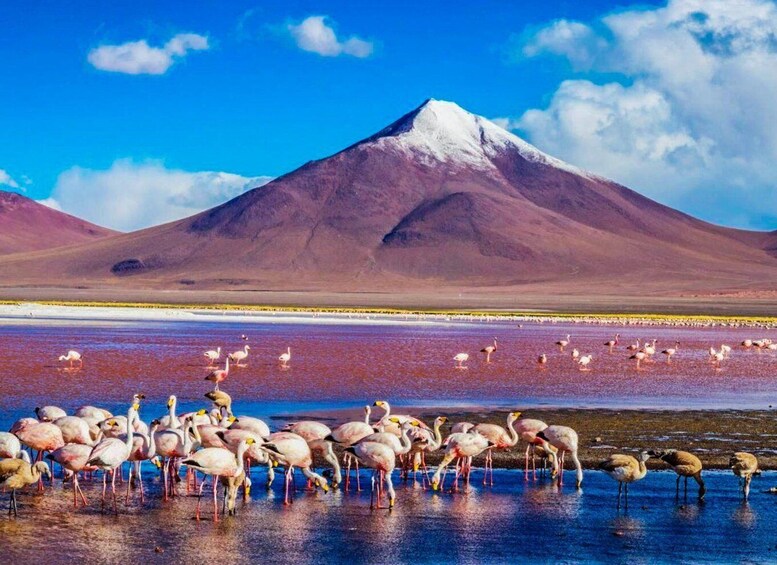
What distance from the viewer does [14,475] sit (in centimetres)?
1173

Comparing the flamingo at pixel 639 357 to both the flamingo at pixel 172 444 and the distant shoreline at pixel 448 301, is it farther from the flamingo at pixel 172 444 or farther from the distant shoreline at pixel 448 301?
the distant shoreline at pixel 448 301

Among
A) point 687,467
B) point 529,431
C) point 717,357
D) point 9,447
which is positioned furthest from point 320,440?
point 717,357

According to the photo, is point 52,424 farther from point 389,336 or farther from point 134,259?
point 134,259

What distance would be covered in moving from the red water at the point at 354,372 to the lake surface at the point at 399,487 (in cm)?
8

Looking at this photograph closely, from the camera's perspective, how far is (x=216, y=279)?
556 feet

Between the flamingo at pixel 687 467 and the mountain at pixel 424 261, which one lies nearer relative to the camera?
the flamingo at pixel 687 467

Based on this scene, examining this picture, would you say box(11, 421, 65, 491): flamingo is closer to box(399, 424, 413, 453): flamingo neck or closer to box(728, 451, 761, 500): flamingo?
box(399, 424, 413, 453): flamingo neck

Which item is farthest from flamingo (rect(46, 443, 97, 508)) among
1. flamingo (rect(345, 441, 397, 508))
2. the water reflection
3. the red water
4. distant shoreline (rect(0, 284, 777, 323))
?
distant shoreline (rect(0, 284, 777, 323))

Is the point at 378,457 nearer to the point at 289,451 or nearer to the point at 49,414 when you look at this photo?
the point at 289,451

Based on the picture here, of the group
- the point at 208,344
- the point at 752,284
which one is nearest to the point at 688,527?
the point at 208,344

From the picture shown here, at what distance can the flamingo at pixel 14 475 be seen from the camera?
1168 centimetres

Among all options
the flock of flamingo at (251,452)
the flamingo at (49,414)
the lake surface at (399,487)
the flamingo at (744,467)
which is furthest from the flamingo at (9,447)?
the flamingo at (744,467)

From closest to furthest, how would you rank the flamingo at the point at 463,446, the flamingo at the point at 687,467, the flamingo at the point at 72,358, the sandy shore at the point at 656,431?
1. the flamingo at the point at 687,467
2. the flamingo at the point at 463,446
3. the sandy shore at the point at 656,431
4. the flamingo at the point at 72,358

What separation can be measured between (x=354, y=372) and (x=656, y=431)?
1131 centimetres
